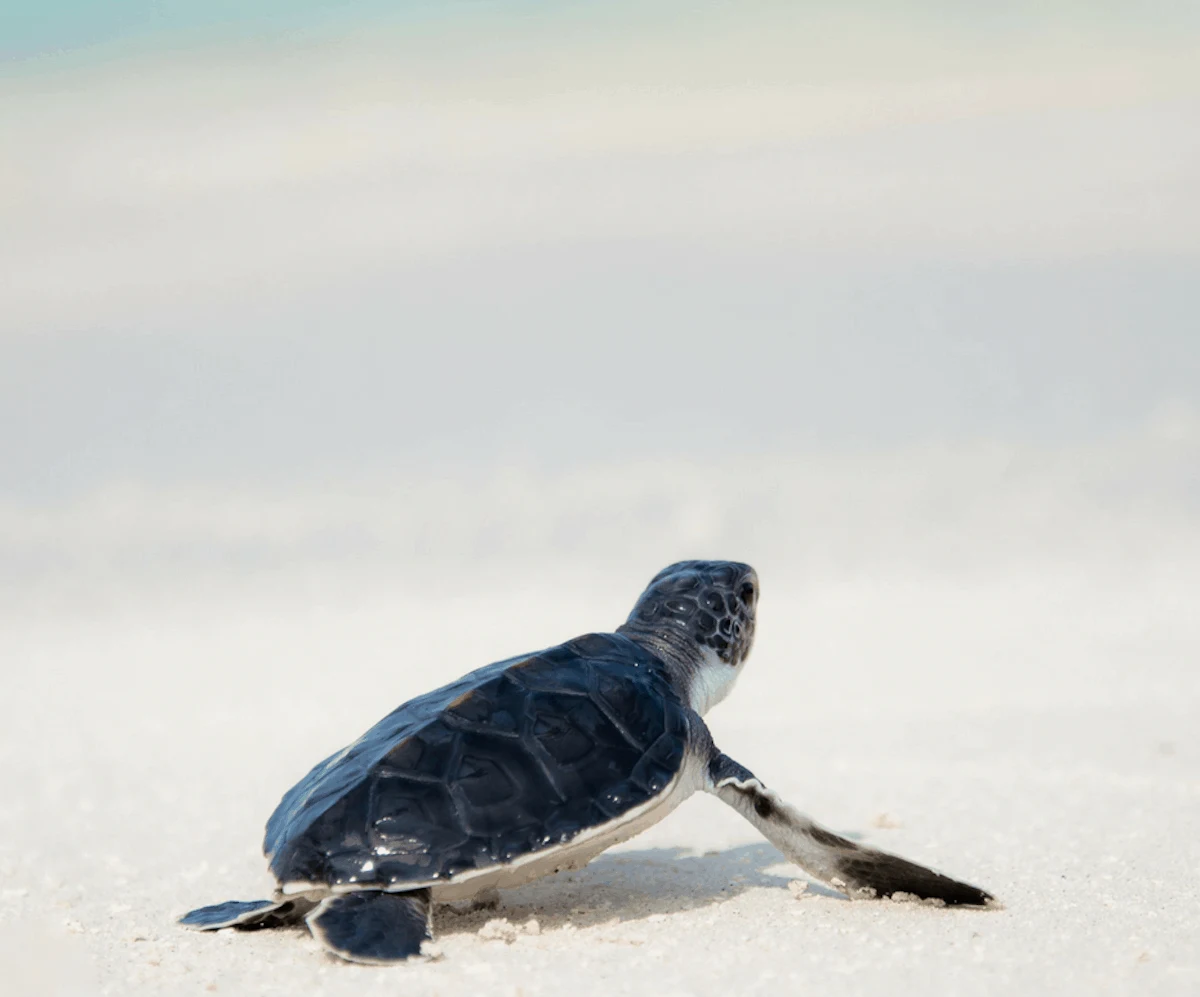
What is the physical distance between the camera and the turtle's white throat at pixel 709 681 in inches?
272

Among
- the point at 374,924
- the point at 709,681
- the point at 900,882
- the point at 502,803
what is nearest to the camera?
the point at 374,924

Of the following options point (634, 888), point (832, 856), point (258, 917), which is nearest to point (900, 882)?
point (832, 856)

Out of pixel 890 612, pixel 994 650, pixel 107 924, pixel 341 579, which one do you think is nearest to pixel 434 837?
pixel 107 924

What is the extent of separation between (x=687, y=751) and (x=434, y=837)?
4.15 feet

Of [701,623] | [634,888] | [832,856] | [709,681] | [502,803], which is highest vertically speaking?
[701,623]

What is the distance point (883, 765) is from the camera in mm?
9328

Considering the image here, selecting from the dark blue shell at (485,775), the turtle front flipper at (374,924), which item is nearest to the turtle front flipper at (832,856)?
the dark blue shell at (485,775)

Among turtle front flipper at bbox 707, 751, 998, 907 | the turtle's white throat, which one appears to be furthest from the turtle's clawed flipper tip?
the turtle's white throat

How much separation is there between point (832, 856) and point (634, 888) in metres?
1.06

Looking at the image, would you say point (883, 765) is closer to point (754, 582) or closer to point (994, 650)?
point (754, 582)

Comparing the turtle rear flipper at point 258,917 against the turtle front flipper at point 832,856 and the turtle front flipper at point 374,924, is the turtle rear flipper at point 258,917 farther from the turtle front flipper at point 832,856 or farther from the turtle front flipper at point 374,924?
the turtle front flipper at point 832,856

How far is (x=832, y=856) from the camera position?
584 centimetres

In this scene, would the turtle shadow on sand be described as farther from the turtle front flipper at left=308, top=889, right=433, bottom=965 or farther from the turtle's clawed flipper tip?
the turtle front flipper at left=308, top=889, right=433, bottom=965

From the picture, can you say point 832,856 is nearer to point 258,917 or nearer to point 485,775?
point 485,775
